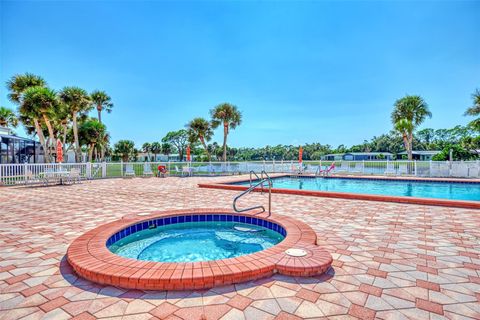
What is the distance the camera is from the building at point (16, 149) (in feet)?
52.7

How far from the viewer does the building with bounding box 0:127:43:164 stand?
16.0 meters

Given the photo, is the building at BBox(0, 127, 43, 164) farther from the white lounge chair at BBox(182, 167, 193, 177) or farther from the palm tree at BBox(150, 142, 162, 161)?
the palm tree at BBox(150, 142, 162, 161)

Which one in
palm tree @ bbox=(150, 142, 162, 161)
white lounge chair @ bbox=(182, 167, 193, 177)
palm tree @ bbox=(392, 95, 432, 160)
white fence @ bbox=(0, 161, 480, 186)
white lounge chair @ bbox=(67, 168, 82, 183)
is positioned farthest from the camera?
palm tree @ bbox=(150, 142, 162, 161)

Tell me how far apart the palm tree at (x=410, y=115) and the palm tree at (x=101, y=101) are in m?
28.3

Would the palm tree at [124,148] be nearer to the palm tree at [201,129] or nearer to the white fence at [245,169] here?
the palm tree at [201,129]

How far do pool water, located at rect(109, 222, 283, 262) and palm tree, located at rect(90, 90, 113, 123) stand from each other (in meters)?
25.4

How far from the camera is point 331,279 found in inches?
84.6

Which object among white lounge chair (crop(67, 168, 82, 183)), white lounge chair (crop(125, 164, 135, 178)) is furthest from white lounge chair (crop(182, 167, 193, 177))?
white lounge chair (crop(67, 168, 82, 183))

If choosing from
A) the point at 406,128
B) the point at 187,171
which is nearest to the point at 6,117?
the point at 187,171

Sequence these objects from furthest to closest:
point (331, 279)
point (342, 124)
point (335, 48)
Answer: point (342, 124)
point (335, 48)
point (331, 279)

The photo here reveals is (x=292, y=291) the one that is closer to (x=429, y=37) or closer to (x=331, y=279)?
(x=331, y=279)

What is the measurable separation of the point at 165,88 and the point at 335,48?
48.6 feet

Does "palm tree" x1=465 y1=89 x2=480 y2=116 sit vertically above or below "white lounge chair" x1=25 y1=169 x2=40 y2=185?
above

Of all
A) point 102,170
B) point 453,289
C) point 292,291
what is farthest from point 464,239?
point 102,170
